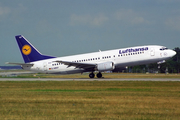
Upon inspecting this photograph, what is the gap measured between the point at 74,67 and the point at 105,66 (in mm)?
6089

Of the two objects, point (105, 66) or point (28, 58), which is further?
point (28, 58)

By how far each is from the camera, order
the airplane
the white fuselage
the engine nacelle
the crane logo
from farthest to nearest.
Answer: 1. the crane logo
2. the engine nacelle
3. the airplane
4. the white fuselage

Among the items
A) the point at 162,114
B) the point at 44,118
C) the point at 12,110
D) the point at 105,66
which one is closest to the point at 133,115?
the point at 162,114

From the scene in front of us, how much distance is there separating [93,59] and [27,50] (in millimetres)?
12347

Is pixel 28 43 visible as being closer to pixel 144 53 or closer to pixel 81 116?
pixel 144 53

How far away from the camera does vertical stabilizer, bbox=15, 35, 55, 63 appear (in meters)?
49.6

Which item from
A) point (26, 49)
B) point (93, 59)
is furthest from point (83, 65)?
point (26, 49)

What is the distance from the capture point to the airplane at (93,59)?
44.4 metres

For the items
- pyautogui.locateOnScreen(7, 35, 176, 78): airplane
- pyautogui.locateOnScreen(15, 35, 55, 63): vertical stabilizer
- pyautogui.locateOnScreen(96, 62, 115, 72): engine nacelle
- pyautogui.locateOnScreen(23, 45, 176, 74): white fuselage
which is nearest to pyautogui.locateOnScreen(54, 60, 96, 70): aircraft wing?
pyautogui.locateOnScreen(7, 35, 176, 78): airplane

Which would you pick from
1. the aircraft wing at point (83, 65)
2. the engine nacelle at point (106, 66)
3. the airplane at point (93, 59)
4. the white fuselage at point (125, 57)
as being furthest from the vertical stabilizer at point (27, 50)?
the engine nacelle at point (106, 66)

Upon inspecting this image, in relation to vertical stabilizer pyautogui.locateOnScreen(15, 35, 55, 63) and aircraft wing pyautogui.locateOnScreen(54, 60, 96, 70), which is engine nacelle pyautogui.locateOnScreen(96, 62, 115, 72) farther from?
vertical stabilizer pyautogui.locateOnScreen(15, 35, 55, 63)

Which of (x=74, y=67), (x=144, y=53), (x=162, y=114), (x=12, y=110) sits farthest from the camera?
(x=74, y=67)

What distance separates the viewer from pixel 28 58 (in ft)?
164

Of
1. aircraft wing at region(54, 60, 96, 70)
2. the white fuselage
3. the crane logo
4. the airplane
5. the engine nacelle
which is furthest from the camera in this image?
the crane logo
